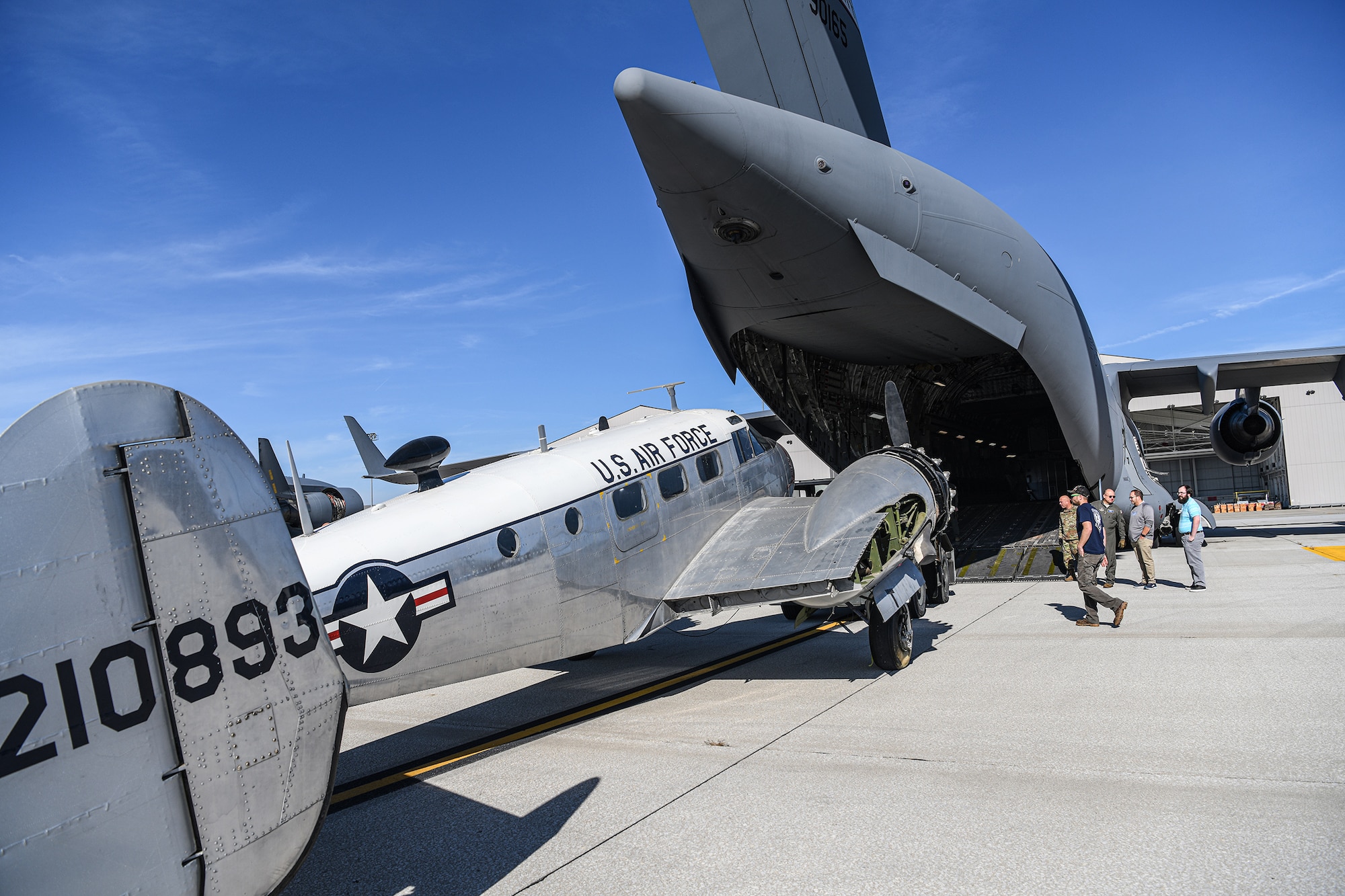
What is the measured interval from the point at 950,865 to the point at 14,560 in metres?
4.81

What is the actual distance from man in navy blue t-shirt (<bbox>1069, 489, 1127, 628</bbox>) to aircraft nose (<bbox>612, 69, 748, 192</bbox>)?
25.2ft

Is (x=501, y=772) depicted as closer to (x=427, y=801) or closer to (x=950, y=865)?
(x=427, y=801)

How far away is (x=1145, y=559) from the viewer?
15586mm

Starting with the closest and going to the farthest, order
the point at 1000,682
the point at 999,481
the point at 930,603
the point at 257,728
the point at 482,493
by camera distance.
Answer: the point at 257,728 < the point at 482,493 < the point at 1000,682 < the point at 930,603 < the point at 999,481

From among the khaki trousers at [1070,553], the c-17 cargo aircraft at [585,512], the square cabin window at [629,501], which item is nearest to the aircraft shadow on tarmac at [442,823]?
the c-17 cargo aircraft at [585,512]

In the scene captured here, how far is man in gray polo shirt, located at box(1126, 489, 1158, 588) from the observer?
1552 cm

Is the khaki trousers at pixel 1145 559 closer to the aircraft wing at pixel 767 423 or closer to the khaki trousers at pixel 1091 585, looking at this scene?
the khaki trousers at pixel 1091 585

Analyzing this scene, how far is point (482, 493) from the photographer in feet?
25.1

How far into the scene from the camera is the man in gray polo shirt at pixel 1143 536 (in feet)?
50.9

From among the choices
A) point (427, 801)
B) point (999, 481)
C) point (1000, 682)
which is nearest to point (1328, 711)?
point (1000, 682)

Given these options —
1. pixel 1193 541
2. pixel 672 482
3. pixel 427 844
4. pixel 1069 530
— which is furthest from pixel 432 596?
pixel 1193 541

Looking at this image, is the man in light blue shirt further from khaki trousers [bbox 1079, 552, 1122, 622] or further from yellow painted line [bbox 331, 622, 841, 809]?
yellow painted line [bbox 331, 622, 841, 809]

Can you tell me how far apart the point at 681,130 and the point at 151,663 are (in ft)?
29.8

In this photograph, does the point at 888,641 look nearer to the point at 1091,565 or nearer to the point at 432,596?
the point at 1091,565
